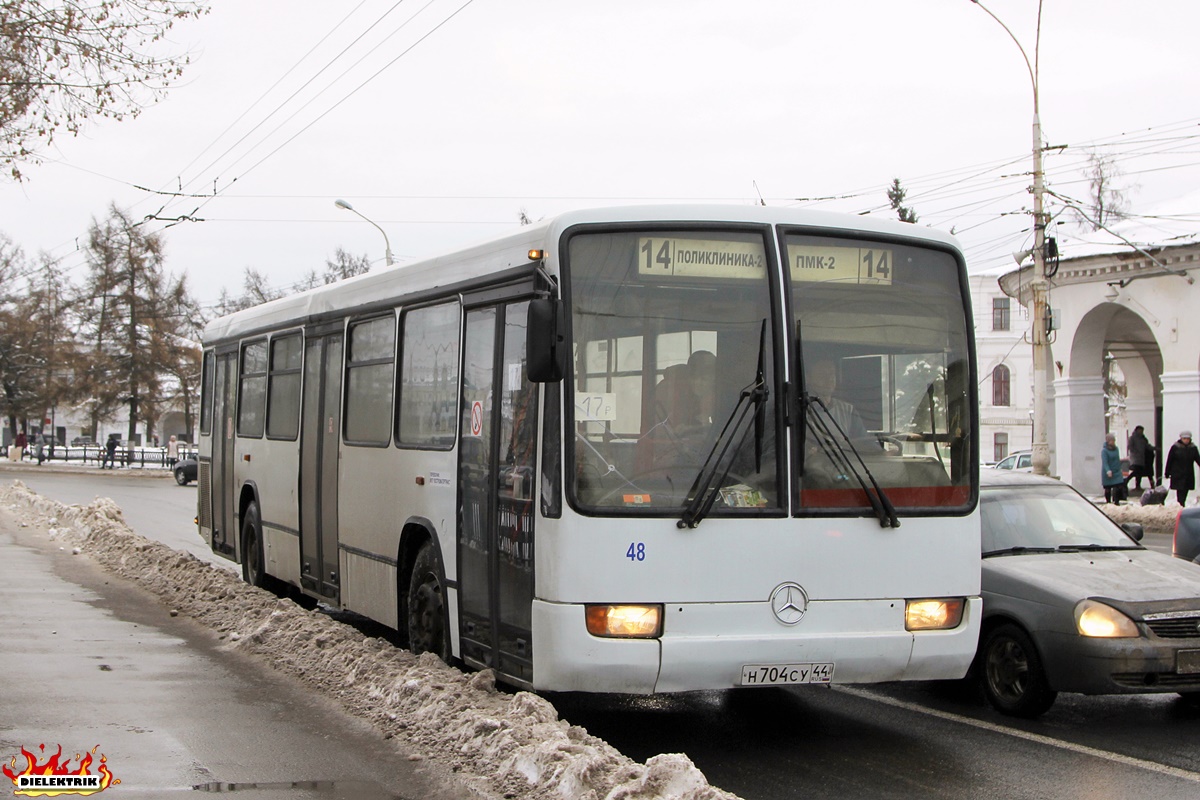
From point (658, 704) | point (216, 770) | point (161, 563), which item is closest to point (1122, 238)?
point (161, 563)

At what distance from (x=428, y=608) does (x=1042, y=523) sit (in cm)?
428

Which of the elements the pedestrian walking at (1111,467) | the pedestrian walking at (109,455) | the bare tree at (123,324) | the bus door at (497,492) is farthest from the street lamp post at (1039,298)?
the bare tree at (123,324)

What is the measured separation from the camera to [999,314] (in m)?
73.6

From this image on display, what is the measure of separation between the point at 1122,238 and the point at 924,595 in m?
26.8

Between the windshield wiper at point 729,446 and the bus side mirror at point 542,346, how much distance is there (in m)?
0.89

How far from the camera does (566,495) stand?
6867 mm

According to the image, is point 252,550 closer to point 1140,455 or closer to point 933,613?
point 933,613

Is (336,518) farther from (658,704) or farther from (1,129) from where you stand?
(1,129)

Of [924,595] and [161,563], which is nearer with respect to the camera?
[924,595]

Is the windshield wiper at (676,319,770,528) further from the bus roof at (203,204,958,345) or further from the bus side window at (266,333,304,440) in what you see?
the bus side window at (266,333,304,440)

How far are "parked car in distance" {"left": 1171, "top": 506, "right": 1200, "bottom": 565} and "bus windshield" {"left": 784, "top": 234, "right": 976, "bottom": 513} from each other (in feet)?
16.9

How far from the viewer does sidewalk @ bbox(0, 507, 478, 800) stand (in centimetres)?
661

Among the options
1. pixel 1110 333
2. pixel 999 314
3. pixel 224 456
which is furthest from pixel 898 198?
pixel 224 456

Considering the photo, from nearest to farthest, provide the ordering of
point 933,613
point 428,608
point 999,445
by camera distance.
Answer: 1. point 933,613
2. point 428,608
3. point 999,445
